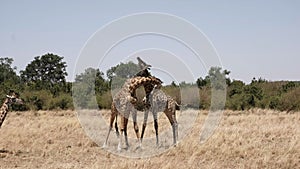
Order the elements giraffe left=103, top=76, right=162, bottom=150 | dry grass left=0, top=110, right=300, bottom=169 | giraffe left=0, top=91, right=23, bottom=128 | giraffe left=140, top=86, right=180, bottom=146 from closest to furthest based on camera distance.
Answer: dry grass left=0, top=110, right=300, bottom=169, giraffe left=103, top=76, right=162, bottom=150, giraffe left=140, top=86, right=180, bottom=146, giraffe left=0, top=91, right=23, bottom=128

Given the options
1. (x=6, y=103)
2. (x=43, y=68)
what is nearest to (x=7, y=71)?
(x=43, y=68)

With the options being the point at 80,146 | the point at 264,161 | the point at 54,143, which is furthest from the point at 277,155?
the point at 54,143

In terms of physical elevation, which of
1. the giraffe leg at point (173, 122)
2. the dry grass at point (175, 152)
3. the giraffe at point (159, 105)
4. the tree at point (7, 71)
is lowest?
the dry grass at point (175, 152)

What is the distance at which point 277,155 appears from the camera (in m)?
11.1

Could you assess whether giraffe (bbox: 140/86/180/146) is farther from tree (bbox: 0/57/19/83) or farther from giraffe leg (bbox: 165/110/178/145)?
tree (bbox: 0/57/19/83)

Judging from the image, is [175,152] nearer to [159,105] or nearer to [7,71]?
[159,105]

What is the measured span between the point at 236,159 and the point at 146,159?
2.29 meters

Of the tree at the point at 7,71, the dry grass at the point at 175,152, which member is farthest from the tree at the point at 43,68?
the dry grass at the point at 175,152

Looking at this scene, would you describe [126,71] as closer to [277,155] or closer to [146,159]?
[146,159]

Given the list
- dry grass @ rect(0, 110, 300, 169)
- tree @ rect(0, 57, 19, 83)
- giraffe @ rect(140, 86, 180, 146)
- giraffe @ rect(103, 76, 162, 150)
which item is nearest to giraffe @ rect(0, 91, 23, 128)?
dry grass @ rect(0, 110, 300, 169)

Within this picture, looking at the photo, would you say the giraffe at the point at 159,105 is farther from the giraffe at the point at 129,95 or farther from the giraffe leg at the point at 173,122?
the giraffe at the point at 129,95

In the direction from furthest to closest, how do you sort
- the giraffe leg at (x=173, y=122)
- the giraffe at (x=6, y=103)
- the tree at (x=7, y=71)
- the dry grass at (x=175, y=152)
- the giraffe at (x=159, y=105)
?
the tree at (x=7, y=71), the giraffe leg at (x=173, y=122), the giraffe at (x=6, y=103), the giraffe at (x=159, y=105), the dry grass at (x=175, y=152)

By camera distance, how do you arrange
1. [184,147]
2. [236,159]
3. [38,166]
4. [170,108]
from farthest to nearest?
1. [170,108]
2. [184,147]
3. [236,159]
4. [38,166]

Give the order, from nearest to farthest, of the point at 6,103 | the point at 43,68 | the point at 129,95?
the point at 129,95 < the point at 6,103 < the point at 43,68
